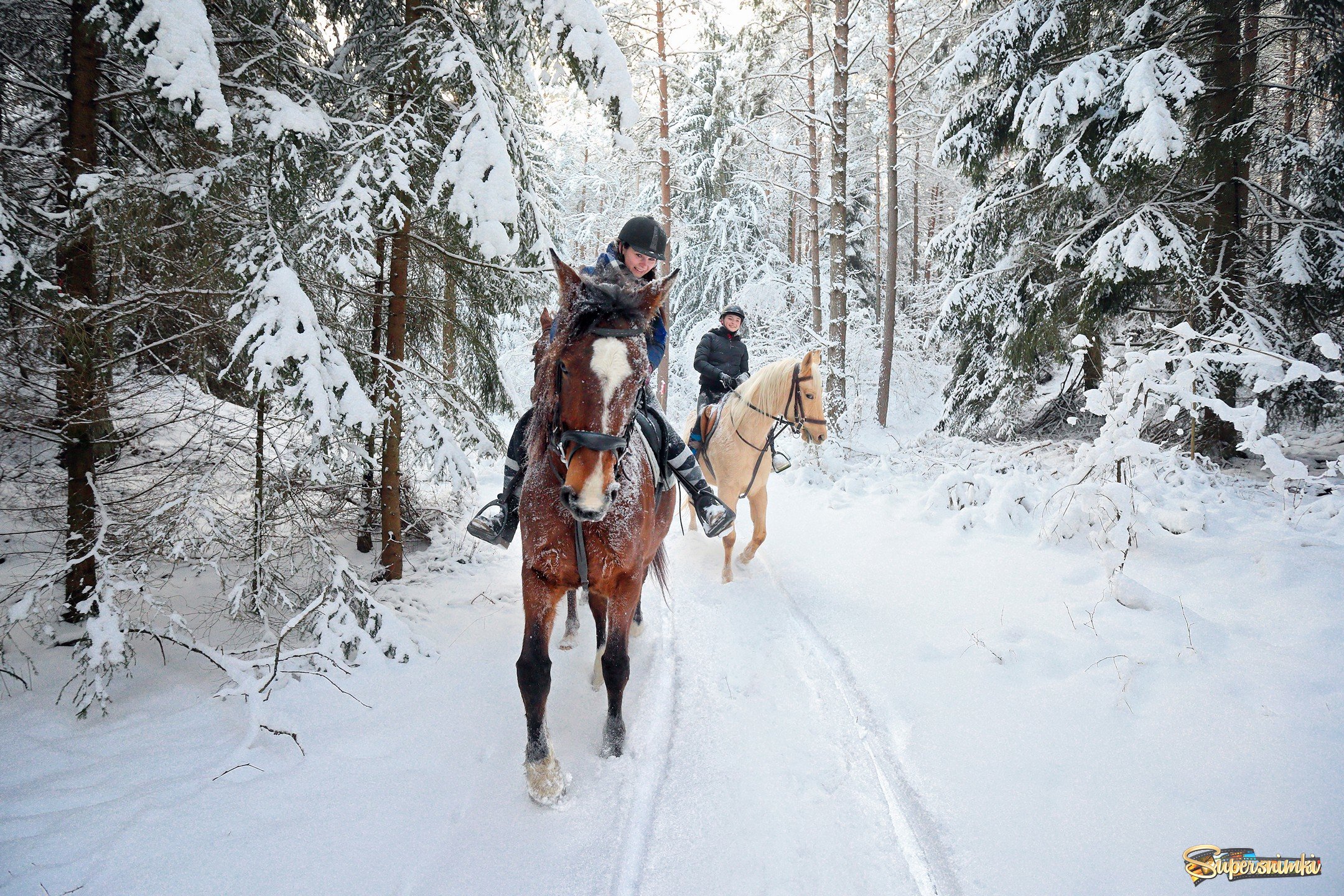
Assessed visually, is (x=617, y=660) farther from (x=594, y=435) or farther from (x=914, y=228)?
(x=914, y=228)

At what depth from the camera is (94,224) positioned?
3.22m

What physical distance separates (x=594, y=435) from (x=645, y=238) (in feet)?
7.26

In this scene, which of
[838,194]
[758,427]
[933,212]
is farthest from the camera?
[933,212]

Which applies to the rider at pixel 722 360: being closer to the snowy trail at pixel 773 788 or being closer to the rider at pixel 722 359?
the rider at pixel 722 359

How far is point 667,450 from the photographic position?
13.6 ft

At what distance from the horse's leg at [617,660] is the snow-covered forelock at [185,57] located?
309 centimetres

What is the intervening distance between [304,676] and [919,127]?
21826mm

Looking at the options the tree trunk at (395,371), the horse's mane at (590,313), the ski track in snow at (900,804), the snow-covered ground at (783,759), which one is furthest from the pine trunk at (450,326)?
the ski track in snow at (900,804)

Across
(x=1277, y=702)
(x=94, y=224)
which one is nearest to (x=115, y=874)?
(x=94, y=224)

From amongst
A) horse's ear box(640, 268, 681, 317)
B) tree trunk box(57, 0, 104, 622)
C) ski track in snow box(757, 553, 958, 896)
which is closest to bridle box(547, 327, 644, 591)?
horse's ear box(640, 268, 681, 317)

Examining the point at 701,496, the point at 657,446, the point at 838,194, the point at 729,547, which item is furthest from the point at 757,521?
the point at 838,194

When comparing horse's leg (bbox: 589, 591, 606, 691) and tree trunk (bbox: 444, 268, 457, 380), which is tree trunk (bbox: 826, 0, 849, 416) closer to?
tree trunk (bbox: 444, 268, 457, 380)

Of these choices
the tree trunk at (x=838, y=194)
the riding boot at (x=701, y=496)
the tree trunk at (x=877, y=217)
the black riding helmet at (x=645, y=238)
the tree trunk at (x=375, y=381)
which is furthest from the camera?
the tree trunk at (x=877, y=217)

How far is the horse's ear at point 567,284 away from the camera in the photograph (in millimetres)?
2723
